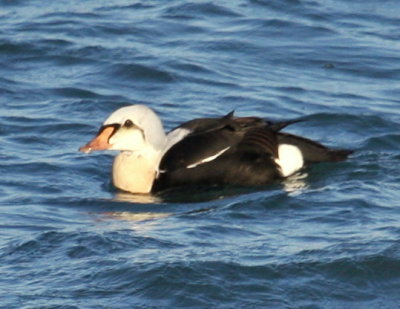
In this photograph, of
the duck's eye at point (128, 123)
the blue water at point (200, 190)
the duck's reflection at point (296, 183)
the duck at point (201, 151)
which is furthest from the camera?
the duck's eye at point (128, 123)

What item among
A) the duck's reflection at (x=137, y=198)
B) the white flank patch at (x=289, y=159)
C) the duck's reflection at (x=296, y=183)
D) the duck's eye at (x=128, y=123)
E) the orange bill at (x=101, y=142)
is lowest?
the duck's reflection at (x=137, y=198)

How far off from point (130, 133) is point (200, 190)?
716mm

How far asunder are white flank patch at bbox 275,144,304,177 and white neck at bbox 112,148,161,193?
92cm

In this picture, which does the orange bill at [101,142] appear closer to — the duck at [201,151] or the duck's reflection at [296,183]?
the duck at [201,151]

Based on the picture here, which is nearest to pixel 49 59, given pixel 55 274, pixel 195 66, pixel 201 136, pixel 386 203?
pixel 195 66

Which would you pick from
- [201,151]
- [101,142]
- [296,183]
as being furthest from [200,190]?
[101,142]

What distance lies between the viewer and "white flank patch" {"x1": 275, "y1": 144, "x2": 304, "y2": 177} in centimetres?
1132

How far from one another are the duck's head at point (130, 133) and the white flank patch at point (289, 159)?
0.90m

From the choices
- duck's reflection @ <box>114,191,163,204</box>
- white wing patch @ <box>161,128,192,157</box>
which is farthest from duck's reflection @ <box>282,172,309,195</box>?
duck's reflection @ <box>114,191,163,204</box>

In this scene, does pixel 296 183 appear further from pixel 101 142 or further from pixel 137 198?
pixel 101 142

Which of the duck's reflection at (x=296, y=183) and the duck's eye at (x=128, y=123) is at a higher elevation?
the duck's eye at (x=128, y=123)

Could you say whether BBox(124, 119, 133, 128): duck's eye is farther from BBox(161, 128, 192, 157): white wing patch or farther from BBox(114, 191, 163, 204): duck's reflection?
BBox(114, 191, 163, 204): duck's reflection

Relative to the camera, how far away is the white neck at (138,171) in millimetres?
11422

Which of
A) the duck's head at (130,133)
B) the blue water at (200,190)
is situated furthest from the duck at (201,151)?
the blue water at (200,190)
